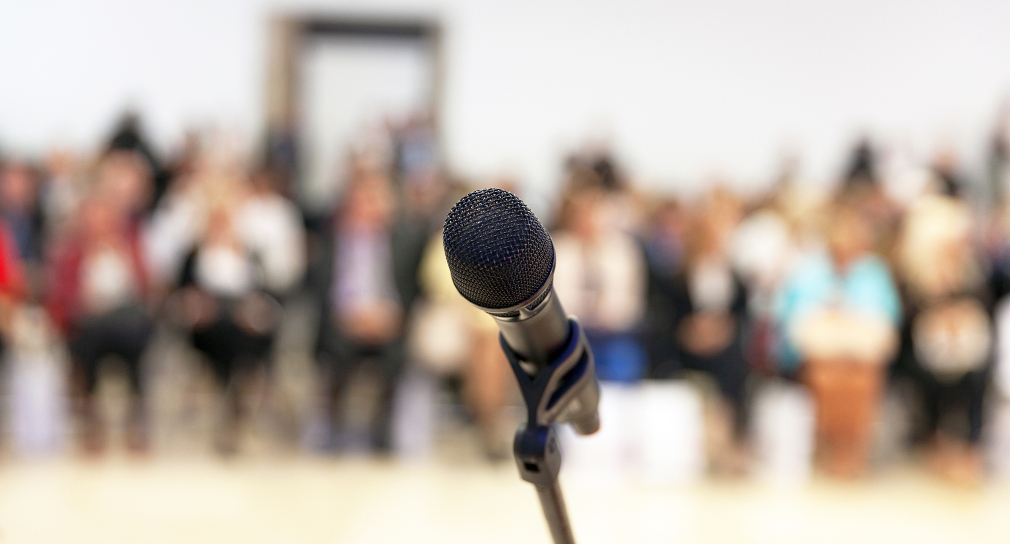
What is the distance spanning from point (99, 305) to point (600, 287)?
99.8 inches

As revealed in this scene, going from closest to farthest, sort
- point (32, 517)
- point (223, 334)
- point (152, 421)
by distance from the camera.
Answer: point (32, 517) < point (223, 334) < point (152, 421)

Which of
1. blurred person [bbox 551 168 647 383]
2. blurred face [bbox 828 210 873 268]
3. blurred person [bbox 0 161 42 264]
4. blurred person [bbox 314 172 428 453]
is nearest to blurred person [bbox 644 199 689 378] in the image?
blurred person [bbox 551 168 647 383]

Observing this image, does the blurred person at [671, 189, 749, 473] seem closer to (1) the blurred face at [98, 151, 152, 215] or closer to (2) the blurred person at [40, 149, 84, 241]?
(1) the blurred face at [98, 151, 152, 215]

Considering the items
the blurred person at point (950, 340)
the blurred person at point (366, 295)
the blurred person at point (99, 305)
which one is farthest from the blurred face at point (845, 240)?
the blurred person at point (99, 305)

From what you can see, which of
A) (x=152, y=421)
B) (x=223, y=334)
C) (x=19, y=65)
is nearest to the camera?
(x=223, y=334)

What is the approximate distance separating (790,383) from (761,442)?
37 centimetres

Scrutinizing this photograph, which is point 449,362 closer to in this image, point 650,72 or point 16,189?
point 16,189

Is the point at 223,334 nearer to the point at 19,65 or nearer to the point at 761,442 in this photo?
the point at 761,442

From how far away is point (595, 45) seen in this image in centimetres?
646

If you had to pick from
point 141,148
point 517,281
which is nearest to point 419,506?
point 517,281

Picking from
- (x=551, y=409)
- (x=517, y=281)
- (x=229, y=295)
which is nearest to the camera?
(x=517, y=281)

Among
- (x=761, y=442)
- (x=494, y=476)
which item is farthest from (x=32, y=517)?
(x=761, y=442)

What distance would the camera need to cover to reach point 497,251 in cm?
85

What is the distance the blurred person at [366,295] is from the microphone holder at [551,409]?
2.93 meters
